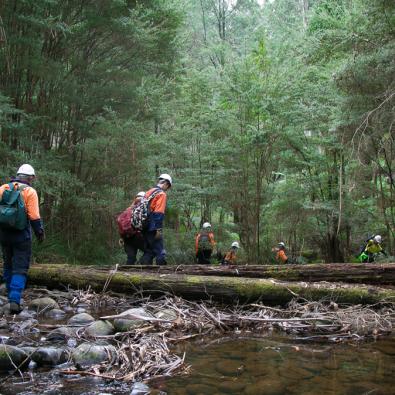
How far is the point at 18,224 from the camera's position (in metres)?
5.61

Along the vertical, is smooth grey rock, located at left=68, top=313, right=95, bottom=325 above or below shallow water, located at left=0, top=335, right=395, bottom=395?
above

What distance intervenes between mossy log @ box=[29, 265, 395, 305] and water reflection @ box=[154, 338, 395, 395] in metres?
1.08

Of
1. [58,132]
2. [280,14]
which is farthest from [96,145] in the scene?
[280,14]

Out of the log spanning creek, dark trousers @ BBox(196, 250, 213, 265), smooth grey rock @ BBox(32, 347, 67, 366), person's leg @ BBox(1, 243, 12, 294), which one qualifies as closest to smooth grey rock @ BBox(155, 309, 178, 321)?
the log spanning creek

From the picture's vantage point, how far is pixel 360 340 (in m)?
4.91

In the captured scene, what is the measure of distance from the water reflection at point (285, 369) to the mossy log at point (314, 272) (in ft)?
5.27

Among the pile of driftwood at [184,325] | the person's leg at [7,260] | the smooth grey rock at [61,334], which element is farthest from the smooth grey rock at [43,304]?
the smooth grey rock at [61,334]

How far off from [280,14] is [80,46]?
1951 centimetres

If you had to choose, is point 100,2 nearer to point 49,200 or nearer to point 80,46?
point 80,46

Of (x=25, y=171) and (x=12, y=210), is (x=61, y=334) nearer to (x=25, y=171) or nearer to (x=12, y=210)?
(x=12, y=210)

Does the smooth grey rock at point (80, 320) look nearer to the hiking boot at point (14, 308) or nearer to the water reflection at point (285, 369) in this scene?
the hiking boot at point (14, 308)

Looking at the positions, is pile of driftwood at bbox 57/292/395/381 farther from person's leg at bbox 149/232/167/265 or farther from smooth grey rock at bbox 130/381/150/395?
person's leg at bbox 149/232/167/265

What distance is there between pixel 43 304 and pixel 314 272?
3.95 meters

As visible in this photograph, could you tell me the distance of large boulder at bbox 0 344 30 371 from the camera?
3.71 m
